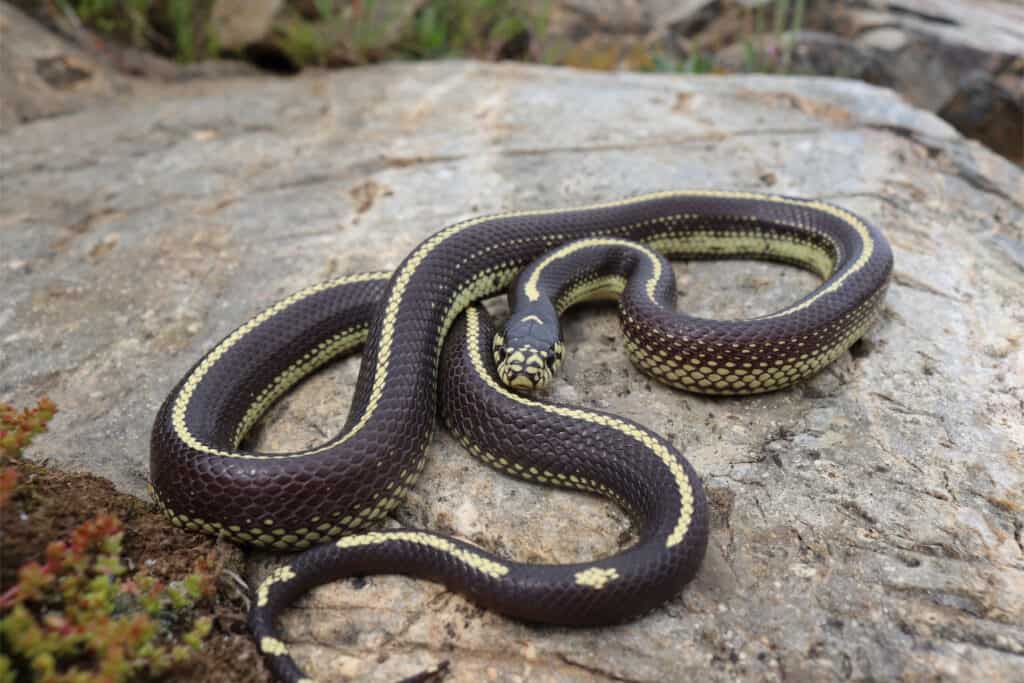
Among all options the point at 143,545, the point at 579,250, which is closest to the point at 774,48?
the point at 579,250

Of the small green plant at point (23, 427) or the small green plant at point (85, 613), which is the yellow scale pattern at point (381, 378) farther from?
the small green plant at point (23, 427)

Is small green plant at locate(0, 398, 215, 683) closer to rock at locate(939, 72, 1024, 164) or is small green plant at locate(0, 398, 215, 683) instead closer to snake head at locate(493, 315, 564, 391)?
snake head at locate(493, 315, 564, 391)

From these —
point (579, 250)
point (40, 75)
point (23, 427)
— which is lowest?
point (579, 250)

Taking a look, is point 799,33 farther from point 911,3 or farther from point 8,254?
point 8,254

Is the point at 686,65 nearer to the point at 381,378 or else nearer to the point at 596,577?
the point at 381,378

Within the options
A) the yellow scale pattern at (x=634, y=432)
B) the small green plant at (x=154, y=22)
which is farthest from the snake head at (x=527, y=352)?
the small green plant at (x=154, y=22)

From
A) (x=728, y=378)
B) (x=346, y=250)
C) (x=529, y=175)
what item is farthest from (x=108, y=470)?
(x=529, y=175)

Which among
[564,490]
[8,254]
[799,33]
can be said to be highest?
[799,33]
